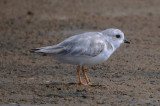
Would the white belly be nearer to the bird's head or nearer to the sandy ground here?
the bird's head

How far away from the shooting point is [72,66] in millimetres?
7871

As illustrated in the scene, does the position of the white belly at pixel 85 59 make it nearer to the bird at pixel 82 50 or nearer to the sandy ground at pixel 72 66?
the bird at pixel 82 50

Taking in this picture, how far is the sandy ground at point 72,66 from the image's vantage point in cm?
604

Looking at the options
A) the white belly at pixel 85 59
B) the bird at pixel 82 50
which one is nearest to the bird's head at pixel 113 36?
the bird at pixel 82 50

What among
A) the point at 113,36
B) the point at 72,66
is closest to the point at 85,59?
the point at 113,36

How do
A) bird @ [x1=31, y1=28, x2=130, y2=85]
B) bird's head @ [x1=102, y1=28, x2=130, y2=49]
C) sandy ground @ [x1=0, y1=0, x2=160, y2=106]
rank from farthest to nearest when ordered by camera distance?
1. bird's head @ [x1=102, y1=28, x2=130, y2=49]
2. bird @ [x1=31, y1=28, x2=130, y2=85]
3. sandy ground @ [x1=0, y1=0, x2=160, y2=106]

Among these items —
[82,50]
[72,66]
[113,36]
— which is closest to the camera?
[82,50]

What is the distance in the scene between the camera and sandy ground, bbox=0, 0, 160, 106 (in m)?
6.04

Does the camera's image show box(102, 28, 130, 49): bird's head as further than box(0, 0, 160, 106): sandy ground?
Yes

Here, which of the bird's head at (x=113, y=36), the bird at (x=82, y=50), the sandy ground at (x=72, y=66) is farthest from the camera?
the bird's head at (x=113, y=36)

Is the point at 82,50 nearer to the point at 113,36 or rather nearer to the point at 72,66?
the point at 113,36

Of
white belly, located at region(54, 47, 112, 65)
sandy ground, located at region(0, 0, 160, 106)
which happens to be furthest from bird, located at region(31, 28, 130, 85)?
sandy ground, located at region(0, 0, 160, 106)

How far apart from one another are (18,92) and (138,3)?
945 centimetres

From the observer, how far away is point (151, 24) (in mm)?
11852
